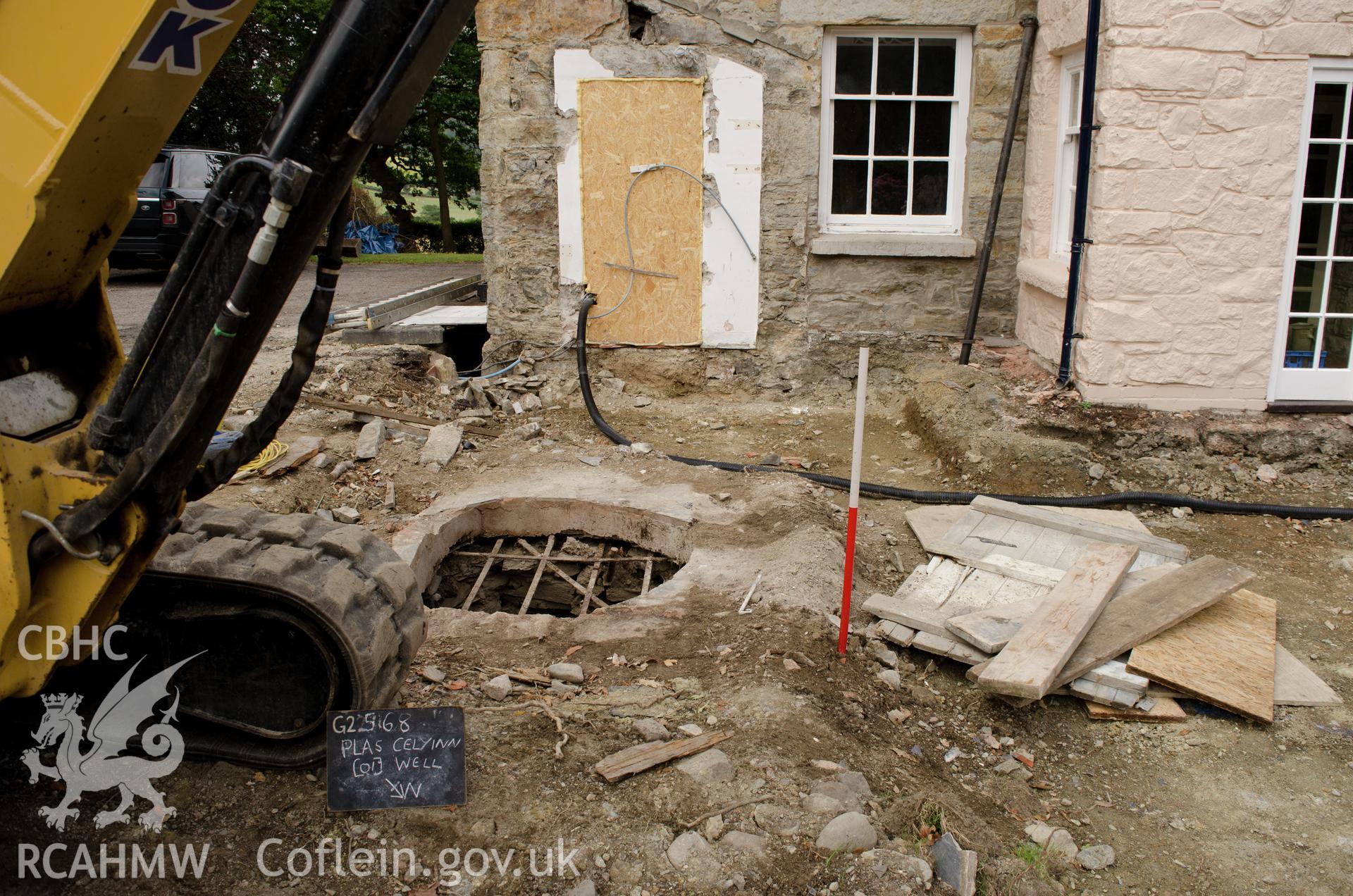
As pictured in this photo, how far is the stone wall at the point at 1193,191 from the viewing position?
620 centimetres

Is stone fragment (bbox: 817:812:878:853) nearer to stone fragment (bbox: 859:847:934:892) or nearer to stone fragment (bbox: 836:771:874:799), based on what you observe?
stone fragment (bbox: 859:847:934:892)

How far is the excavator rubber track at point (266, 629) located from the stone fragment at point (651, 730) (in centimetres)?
87

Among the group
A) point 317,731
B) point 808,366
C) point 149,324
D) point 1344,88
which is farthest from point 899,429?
point 149,324

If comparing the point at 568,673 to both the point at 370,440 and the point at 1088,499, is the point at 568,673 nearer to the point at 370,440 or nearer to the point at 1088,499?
the point at 370,440

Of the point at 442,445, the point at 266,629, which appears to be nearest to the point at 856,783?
the point at 266,629

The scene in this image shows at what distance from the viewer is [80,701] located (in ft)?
10.6

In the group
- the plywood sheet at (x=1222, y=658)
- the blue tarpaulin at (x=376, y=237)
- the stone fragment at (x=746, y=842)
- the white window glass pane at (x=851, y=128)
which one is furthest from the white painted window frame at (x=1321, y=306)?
the blue tarpaulin at (x=376, y=237)

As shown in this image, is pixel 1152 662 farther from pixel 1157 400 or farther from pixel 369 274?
pixel 369 274

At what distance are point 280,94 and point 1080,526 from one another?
718 inches

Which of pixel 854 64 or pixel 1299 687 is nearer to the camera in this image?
pixel 1299 687

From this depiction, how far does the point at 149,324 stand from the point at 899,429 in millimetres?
6121

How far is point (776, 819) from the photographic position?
3107 mm

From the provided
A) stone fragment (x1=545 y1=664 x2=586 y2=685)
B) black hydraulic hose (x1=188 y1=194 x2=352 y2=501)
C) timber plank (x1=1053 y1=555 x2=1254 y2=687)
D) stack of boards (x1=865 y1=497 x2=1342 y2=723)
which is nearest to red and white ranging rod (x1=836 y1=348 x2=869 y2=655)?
stack of boards (x1=865 y1=497 x2=1342 y2=723)

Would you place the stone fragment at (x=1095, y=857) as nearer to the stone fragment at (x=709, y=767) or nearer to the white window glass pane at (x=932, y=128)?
the stone fragment at (x=709, y=767)
